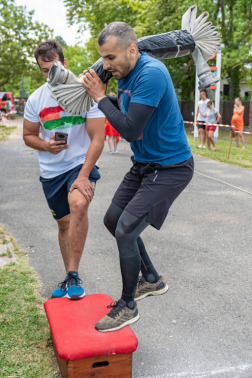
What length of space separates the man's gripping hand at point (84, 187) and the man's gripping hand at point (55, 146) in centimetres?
30

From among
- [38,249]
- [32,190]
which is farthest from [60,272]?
[32,190]

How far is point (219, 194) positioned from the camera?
784 cm

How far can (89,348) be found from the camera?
2.29 metres

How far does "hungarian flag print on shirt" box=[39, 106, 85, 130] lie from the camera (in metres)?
3.29

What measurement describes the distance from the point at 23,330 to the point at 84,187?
3.81 feet

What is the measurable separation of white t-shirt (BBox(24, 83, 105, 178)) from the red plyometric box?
129 centimetres

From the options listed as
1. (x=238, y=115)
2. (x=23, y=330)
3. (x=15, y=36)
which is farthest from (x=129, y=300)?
(x=15, y=36)

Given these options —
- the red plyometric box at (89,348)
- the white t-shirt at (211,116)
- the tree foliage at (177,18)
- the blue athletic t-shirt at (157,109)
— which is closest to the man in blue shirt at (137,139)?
the blue athletic t-shirt at (157,109)

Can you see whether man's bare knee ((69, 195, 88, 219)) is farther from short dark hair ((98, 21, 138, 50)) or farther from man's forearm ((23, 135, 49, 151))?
short dark hair ((98, 21, 138, 50))

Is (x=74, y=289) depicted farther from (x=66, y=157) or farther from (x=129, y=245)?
(x=66, y=157)

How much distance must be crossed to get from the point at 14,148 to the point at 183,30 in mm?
13214

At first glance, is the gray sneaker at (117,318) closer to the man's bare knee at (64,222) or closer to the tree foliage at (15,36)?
the man's bare knee at (64,222)

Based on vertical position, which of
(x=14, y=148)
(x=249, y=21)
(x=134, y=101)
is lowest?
(x=14, y=148)

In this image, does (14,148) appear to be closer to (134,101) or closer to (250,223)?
(250,223)
